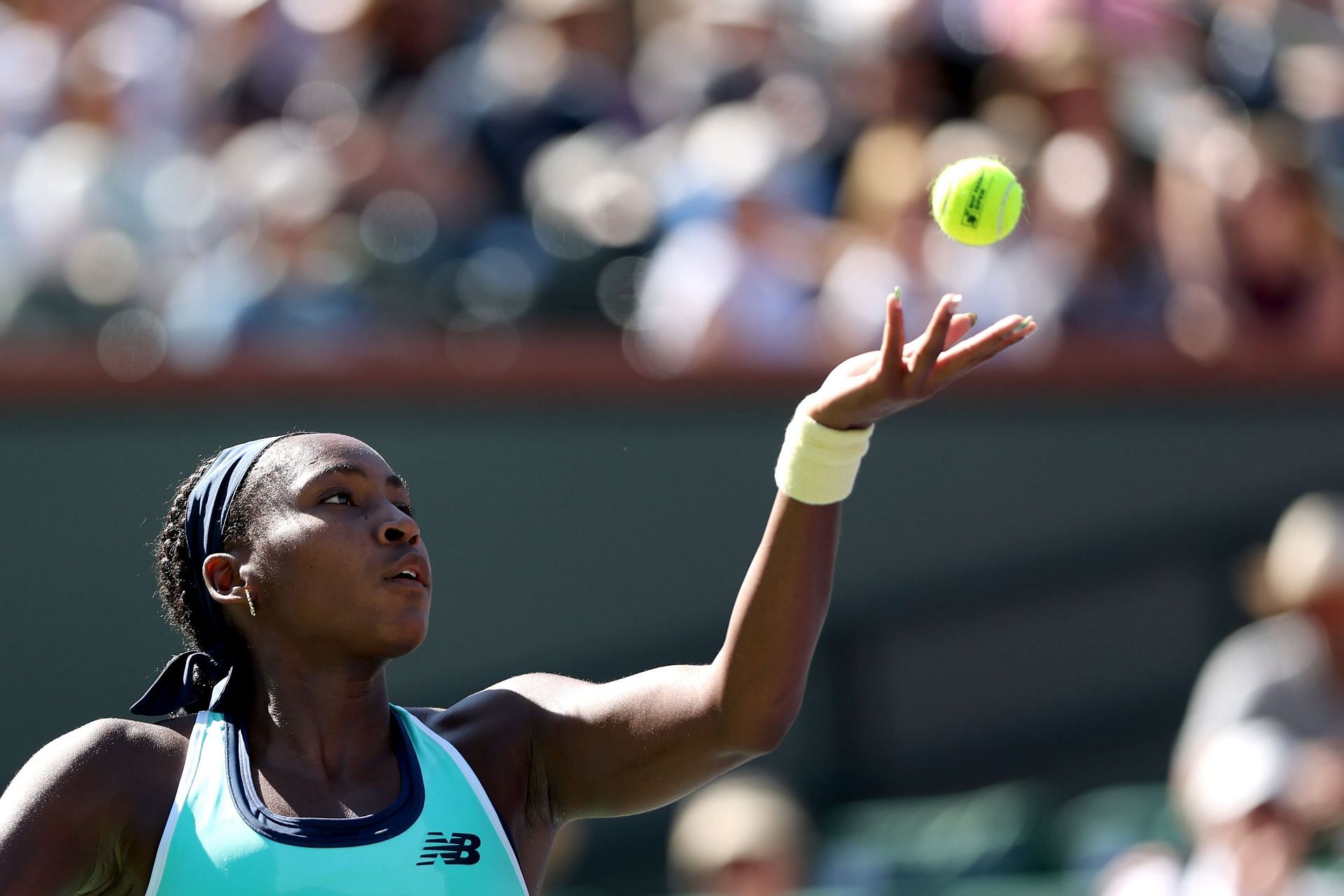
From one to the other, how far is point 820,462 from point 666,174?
4.71m

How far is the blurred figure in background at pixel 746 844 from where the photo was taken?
578cm

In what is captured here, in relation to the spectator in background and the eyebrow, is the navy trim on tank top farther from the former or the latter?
the spectator in background

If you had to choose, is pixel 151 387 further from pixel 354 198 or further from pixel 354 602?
pixel 354 602

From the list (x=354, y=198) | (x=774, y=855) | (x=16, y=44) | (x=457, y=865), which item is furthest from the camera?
(x=16, y=44)

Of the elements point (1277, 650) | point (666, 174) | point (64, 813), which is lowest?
point (1277, 650)

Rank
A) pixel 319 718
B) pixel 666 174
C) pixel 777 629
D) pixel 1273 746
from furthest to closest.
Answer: pixel 666 174 → pixel 1273 746 → pixel 319 718 → pixel 777 629

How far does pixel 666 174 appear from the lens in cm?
725

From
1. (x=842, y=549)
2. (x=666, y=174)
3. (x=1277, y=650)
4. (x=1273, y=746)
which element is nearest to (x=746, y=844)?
(x=842, y=549)

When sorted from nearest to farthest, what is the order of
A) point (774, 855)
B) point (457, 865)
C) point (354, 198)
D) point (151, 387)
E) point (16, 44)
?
point (457, 865) < point (774, 855) < point (151, 387) < point (354, 198) < point (16, 44)

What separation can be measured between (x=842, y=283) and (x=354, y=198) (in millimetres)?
1758

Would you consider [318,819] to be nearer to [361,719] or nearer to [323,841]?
[323,841]

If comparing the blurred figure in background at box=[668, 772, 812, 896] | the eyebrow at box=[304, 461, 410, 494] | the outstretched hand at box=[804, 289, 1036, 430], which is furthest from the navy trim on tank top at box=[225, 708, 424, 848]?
the blurred figure in background at box=[668, 772, 812, 896]

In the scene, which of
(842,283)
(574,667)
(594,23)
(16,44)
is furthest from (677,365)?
(16,44)

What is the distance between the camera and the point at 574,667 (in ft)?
22.5
